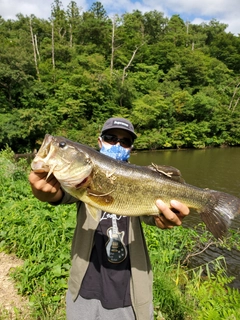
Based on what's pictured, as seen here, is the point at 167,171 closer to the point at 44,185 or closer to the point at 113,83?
the point at 44,185

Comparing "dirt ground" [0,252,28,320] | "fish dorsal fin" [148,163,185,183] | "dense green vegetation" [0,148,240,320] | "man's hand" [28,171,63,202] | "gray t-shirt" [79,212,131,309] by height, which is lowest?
"dirt ground" [0,252,28,320]

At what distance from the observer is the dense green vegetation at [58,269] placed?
352cm

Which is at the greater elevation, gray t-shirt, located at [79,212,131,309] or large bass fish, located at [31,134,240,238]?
large bass fish, located at [31,134,240,238]

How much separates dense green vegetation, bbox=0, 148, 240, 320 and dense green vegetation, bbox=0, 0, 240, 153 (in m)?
23.6

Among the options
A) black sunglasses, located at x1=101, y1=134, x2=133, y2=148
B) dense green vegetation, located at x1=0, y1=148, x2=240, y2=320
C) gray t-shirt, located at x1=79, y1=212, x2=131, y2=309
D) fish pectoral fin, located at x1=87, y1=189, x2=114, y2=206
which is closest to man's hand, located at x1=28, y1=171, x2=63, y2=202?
fish pectoral fin, located at x1=87, y1=189, x2=114, y2=206

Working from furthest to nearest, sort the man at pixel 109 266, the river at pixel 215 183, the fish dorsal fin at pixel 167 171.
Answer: the river at pixel 215 183, the fish dorsal fin at pixel 167 171, the man at pixel 109 266

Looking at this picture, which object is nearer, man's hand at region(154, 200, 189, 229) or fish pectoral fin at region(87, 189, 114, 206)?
fish pectoral fin at region(87, 189, 114, 206)

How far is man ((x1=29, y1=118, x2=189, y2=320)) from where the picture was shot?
84.3 inches

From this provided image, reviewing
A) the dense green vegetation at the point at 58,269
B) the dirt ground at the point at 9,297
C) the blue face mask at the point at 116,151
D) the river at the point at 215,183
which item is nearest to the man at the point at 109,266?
the blue face mask at the point at 116,151

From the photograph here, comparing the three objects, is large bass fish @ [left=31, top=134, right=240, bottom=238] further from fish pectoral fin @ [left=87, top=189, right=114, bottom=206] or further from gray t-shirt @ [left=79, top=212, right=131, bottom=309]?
gray t-shirt @ [left=79, top=212, right=131, bottom=309]

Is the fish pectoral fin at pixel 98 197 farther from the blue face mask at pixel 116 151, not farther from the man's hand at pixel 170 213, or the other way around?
the blue face mask at pixel 116 151

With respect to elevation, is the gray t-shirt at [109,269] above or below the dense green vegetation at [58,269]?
above

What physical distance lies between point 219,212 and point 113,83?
38547mm

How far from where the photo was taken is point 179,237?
253 inches
